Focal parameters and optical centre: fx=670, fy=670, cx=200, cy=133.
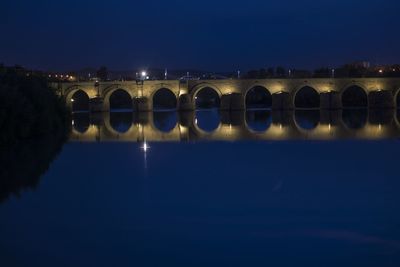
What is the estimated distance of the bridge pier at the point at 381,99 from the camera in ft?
150

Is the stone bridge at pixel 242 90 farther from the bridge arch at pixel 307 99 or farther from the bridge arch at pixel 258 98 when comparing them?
the bridge arch at pixel 258 98

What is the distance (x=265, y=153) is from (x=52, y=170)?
6299 millimetres

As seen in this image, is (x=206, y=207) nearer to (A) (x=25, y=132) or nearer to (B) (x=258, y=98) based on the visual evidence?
(A) (x=25, y=132)

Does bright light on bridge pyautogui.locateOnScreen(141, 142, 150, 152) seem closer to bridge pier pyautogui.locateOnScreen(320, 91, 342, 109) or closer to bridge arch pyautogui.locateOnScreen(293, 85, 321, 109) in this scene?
bridge pier pyautogui.locateOnScreen(320, 91, 342, 109)

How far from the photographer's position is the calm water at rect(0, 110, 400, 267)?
8.49 m

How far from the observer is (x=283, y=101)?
47125 millimetres

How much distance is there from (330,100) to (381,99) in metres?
3.47

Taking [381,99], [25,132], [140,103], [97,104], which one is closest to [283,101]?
[381,99]

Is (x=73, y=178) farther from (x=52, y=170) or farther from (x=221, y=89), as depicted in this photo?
(x=221, y=89)

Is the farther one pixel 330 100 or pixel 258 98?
pixel 258 98

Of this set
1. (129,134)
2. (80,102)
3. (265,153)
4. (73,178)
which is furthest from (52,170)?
(80,102)

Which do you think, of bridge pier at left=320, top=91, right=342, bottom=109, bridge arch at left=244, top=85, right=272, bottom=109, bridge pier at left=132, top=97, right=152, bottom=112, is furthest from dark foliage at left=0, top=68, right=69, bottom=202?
bridge arch at left=244, top=85, right=272, bottom=109

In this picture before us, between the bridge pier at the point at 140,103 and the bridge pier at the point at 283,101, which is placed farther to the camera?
→ the bridge pier at the point at 140,103

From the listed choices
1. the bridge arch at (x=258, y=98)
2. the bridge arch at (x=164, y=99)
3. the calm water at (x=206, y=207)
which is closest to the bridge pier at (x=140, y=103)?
the bridge arch at (x=258, y=98)
